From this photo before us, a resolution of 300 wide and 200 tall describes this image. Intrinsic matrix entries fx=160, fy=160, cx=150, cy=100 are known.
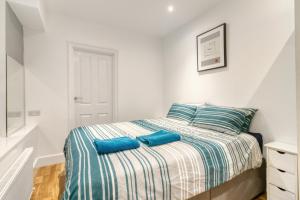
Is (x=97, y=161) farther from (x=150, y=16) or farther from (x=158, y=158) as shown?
(x=150, y=16)

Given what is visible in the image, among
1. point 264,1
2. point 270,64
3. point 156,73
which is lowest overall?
point 270,64

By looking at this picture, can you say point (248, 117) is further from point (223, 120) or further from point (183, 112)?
point (183, 112)

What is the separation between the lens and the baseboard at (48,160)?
8.63 feet

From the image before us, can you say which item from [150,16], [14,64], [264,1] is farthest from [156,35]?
[14,64]

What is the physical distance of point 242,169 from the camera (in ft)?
5.10

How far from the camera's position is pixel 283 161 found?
153cm

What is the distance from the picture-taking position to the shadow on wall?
1.70 meters

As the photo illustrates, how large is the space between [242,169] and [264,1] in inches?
77.5

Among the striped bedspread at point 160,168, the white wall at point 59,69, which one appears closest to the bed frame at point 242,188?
the striped bedspread at point 160,168

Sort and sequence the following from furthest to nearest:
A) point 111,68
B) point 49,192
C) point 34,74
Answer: point 111,68 → point 34,74 → point 49,192

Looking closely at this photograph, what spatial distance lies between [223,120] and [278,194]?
0.86m

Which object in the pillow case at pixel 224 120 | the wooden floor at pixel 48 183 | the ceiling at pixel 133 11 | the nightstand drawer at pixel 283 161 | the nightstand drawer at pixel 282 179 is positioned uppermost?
the ceiling at pixel 133 11

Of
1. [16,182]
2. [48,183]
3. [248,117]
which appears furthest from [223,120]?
[48,183]

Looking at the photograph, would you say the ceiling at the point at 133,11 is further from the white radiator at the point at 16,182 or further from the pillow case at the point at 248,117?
the white radiator at the point at 16,182
